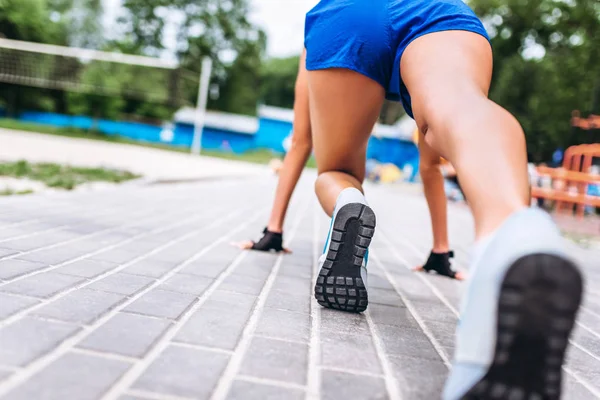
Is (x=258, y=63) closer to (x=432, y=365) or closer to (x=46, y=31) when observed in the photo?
(x=46, y=31)

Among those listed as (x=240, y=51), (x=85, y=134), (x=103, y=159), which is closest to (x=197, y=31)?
(x=240, y=51)

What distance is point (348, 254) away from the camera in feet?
6.40

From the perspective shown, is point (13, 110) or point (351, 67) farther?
point (13, 110)

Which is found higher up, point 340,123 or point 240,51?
point 240,51

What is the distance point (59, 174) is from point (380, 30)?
563 centimetres

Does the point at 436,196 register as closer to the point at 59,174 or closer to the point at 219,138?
the point at 59,174

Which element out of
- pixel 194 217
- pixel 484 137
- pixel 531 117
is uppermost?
pixel 531 117

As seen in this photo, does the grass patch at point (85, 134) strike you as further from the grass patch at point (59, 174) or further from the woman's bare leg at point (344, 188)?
the woman's bare leg at point (344, 188)

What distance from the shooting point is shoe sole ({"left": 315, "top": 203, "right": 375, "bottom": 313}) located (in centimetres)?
192

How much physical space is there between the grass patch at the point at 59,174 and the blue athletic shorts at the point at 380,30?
13.9ft

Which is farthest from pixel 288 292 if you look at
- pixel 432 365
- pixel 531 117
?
pixel 531 117

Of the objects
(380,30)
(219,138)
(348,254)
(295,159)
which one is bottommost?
(348,254)

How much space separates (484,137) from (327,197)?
3.15 feet

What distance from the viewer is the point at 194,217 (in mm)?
4738
